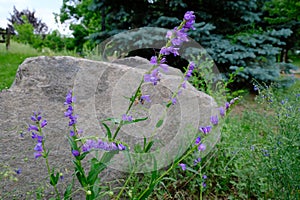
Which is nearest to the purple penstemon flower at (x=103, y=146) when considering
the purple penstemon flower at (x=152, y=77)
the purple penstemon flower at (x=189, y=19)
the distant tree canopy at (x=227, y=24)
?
the purple penstemon flower at (x=152, y=77)

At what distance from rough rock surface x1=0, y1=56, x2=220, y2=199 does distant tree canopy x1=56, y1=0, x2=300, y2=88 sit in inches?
122

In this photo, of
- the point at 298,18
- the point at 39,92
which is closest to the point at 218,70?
the point at 298,18

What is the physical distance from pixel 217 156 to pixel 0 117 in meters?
1.80

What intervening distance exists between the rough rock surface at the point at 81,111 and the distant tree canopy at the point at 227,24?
309cm

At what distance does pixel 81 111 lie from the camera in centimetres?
214

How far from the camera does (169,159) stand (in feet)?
6.90

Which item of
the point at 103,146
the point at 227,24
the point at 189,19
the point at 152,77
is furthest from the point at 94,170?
the point at 227,24

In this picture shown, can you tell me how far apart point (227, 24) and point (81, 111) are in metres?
4.73

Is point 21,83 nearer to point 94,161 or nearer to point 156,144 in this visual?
point 156,144

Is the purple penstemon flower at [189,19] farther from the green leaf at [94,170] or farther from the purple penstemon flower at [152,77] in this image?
the green leaf at [94,170]

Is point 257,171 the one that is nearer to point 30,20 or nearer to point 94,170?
point 94,170

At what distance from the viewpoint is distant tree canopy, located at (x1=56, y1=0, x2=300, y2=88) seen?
543 cm

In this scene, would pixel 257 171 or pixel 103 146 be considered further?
pixel 257 171

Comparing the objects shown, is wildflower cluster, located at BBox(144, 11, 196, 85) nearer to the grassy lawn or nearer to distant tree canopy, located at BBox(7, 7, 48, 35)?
the grassy lawn
